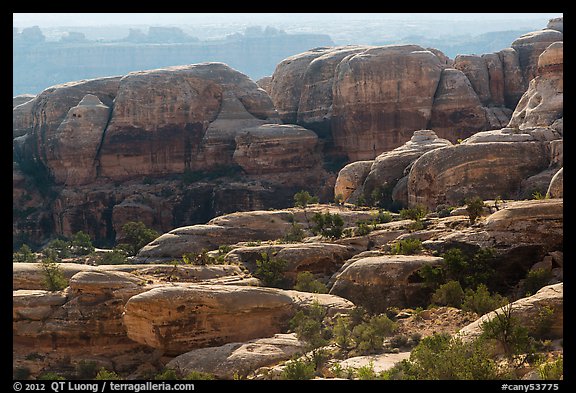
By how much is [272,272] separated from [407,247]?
18.6 ft

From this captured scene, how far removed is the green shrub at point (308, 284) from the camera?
3881 centimetres

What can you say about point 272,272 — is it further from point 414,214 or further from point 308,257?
point 414,214

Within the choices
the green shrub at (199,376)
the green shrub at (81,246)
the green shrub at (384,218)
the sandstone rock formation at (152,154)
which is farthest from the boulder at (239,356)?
the sandstone rock formation at (152,154)

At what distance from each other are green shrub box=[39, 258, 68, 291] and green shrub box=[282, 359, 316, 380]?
14.1 m

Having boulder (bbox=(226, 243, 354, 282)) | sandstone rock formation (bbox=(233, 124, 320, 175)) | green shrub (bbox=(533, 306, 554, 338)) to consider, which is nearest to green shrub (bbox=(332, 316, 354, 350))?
green shrub (bbox=(533, 306, 554, 338))

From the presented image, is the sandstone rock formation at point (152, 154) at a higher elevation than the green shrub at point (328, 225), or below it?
below

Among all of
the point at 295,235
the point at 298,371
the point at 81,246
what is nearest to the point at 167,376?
the point at 298,371

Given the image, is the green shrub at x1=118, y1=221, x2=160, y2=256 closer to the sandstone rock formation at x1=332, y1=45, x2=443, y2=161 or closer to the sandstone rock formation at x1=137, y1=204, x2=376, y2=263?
the sandstone rock formation at x1=137, y1=204, x2=376, y2=263

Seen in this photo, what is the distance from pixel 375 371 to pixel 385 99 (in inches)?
2090

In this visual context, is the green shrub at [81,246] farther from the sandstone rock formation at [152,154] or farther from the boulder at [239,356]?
the boulder at [239,356]

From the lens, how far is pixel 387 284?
120 feet

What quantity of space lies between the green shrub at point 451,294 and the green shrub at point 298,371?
8134mm

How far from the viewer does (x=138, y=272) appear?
136 ft

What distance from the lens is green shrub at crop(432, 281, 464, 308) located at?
35.0 metres
